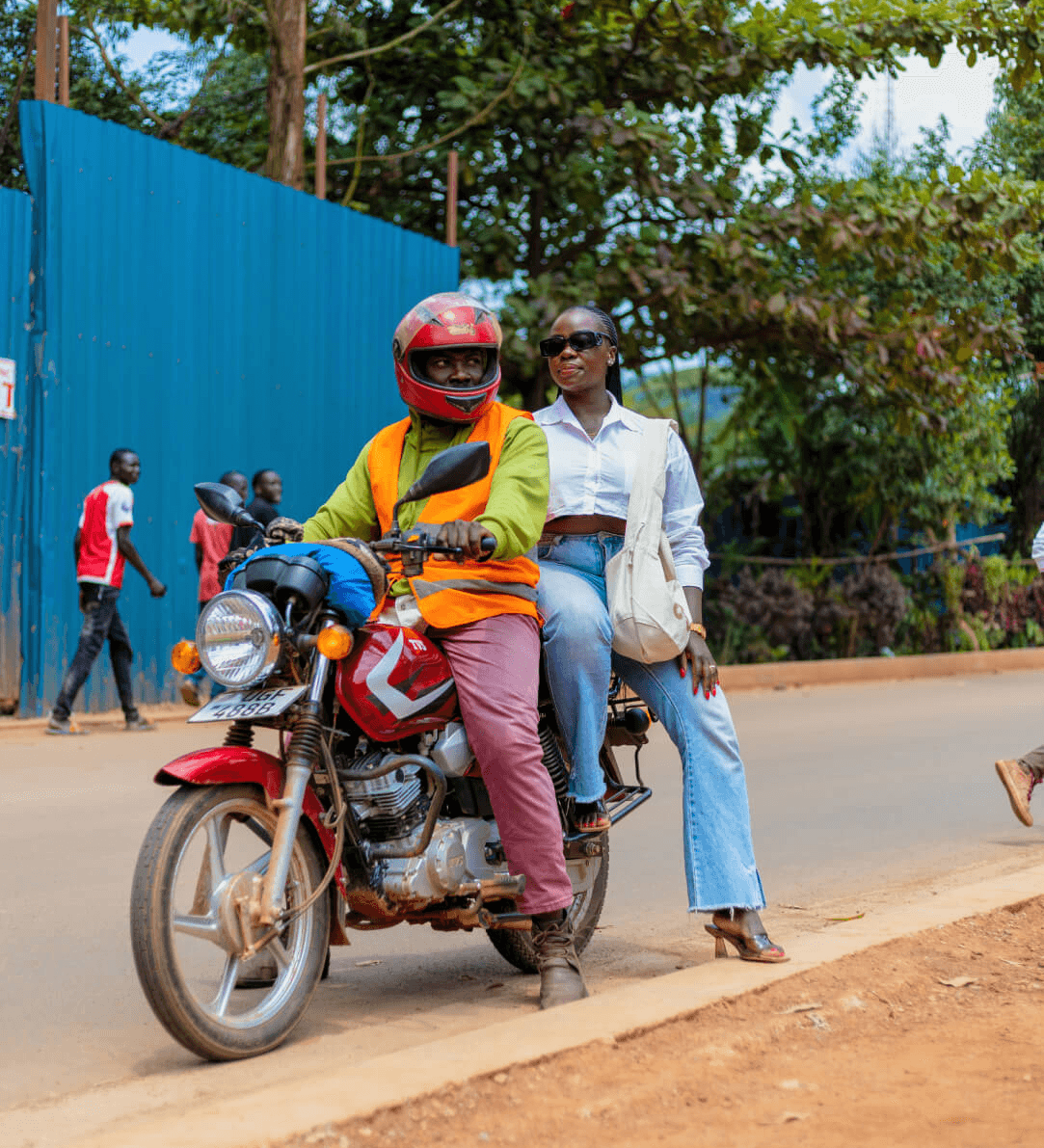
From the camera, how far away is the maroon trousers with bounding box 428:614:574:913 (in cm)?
400

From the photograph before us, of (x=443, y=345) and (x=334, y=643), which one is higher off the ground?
(x=443, y=345)

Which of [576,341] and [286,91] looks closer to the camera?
[576,341]

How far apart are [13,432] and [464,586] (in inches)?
315

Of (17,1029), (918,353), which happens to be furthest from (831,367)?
(17,1029)

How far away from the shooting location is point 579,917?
15.6 feet

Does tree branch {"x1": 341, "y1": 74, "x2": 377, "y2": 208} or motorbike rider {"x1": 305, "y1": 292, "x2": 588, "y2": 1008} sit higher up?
tree branch {"x1": 341, "y1": 74, "x2": 377, "y2": 208}

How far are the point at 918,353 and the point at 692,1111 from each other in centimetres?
1387

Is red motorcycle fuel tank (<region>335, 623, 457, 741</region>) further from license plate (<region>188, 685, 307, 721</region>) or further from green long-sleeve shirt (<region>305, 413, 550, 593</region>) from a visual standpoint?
green long-sleeve shirt (<region>305, 413, 550, 593</region>)

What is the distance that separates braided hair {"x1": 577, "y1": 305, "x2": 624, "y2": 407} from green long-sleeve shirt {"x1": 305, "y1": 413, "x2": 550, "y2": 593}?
60 cm

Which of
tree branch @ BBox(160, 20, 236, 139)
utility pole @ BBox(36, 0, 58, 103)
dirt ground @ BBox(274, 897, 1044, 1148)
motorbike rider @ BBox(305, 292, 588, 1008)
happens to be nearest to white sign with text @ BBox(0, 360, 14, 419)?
utility pole @ BBox(36, 0, 58, 103)

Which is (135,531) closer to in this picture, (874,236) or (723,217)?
(723,217)

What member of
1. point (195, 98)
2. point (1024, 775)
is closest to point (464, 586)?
point (1024, 775)

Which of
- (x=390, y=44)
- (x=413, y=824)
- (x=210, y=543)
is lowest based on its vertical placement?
(x=413, y=824)

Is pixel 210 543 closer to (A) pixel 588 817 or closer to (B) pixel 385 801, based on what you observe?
(A) pixel 588 817
